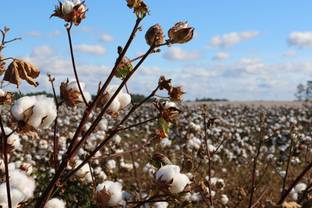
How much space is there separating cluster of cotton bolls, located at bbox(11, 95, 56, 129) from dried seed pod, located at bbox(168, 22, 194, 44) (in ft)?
1.59

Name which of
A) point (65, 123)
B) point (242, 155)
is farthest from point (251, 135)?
point (65, 123)

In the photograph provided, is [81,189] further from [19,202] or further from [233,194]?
[233,194]

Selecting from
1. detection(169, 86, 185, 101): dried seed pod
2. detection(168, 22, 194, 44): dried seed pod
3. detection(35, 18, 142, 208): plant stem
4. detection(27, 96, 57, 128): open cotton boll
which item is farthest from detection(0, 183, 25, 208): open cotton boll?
detection(168, 22, 194, 44): dried seed pod

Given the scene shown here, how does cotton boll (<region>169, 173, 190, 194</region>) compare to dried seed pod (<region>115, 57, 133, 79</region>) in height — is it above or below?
below

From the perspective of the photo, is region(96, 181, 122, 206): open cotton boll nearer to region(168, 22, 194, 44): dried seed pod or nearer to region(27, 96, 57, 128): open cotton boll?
region(27, 96, 57, 128): open cotton boll

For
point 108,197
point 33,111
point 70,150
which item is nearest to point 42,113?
point 33,111

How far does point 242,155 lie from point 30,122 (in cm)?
1481

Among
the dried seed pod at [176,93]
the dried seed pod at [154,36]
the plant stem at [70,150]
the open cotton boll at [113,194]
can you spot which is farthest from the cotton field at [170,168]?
the dried seed pod at [154,36]

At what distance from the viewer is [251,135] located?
20.2m

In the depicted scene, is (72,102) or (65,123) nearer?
(72,102)

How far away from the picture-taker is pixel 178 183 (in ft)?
6.96

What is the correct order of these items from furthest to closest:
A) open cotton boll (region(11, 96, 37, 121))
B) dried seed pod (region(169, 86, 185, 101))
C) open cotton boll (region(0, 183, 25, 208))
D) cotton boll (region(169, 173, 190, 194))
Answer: cotton boll (region(169, 173, 190, 194)) → dried seed pod (region(169, 86, 185, 101)) → open cotton boll (region(0, 183, 25, 208)) → open cotton boll (region(11, 96, 37, 121))

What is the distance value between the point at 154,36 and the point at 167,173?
575 millimetres

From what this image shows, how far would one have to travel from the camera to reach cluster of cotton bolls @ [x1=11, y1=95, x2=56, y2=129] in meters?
1.77
